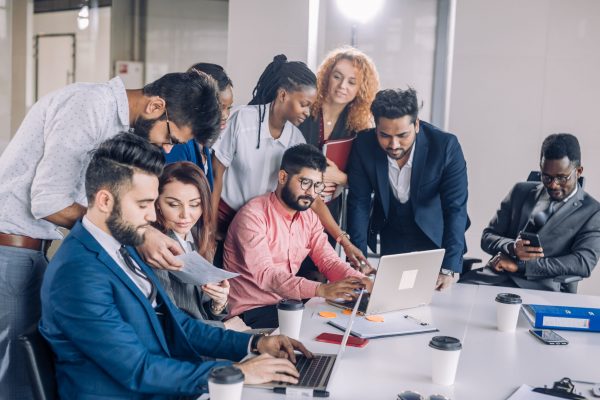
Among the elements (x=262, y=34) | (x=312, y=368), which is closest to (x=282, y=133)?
(x=262, y=34)

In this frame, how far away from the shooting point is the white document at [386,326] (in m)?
2.18

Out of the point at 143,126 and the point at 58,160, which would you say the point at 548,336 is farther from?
the point at 58,160

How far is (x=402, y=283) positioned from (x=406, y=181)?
4.02 ft

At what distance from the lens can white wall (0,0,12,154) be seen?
14.1 feet

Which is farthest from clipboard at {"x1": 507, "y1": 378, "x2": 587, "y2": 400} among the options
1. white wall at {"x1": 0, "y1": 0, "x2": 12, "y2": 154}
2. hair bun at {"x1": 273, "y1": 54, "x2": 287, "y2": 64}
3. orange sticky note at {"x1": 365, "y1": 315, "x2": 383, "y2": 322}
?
white wall at {"x1": 0, "y1": 0, "x2": 12, "y2": 154}

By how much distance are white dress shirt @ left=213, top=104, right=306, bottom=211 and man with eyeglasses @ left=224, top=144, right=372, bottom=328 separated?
19 cm

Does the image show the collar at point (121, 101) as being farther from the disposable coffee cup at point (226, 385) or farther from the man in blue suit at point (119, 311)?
the disposable coffee cup at point (226, 385)

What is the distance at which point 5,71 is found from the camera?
430 centimetres

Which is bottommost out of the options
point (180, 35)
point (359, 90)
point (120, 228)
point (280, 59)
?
point (120, 228)

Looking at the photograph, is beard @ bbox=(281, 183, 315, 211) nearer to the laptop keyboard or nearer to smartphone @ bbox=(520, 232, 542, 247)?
smartphone @ bbox=(520, 232, 542, 247)

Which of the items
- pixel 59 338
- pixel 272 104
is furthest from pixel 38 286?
pixel 272 104

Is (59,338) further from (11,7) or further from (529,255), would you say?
(11,7)

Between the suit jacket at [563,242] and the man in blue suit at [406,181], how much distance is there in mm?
373

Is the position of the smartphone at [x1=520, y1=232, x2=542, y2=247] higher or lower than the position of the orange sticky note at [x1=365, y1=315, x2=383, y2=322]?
higher
